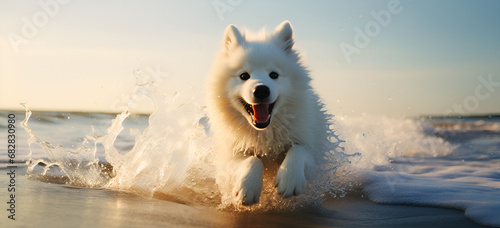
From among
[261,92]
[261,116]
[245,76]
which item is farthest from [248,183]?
[245,76]

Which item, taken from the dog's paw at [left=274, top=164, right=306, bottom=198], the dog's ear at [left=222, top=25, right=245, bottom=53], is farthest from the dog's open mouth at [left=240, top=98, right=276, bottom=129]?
the dog's ear at [left=222, top=25, right=245, bottom=53]

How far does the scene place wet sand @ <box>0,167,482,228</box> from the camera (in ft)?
8.90

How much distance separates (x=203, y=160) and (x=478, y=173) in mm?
4144

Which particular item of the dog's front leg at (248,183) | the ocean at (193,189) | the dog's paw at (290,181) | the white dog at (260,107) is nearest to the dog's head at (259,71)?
the white dog at (260,107)

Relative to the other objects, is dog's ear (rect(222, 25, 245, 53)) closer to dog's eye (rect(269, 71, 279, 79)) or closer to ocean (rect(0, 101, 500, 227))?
dog's eye (rect(269, 71, 279, 79))

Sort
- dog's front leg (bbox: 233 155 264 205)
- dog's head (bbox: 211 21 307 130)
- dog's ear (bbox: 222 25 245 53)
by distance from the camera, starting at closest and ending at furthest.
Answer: dog's front leg (bbox: 233 155 264 205), dog's head (bbox: 211 21 307 130), dog's ear (bbox: 222 25 245 53)

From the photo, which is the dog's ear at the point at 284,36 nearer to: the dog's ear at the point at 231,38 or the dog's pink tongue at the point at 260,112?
the dog's ear at the point at 231,38

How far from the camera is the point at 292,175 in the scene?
112 inches

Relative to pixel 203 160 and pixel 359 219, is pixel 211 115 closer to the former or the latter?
pixel 203 160

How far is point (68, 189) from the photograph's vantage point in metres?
3.88

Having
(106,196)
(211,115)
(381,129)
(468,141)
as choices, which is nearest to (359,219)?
(211,115)

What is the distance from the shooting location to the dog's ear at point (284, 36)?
3.58 m

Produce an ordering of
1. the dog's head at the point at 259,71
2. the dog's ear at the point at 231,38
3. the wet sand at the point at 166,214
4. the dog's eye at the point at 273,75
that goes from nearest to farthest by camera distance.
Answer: the wet sand at the point at 166,214
the dog's head at the point at 259,71
the dog's eye at the point at 273,75
the dog's ear at the point at 231,38

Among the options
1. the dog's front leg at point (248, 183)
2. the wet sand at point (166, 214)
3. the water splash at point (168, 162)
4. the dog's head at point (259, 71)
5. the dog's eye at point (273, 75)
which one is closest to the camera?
the wet sand at point (166, 214)
